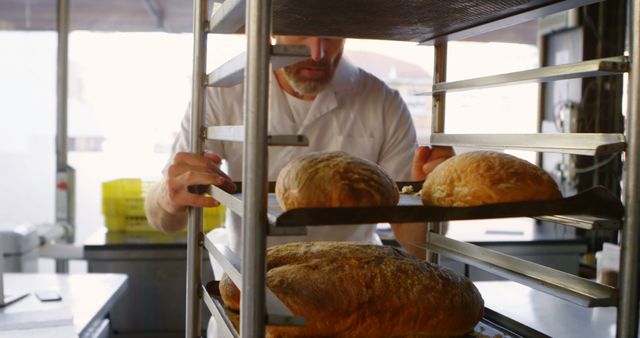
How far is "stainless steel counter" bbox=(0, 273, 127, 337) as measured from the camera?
2004mm

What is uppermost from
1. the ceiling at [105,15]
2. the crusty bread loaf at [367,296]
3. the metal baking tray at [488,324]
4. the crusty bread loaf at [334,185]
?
the ceiling at [105,15]

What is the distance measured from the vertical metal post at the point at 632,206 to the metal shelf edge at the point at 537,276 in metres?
0.02

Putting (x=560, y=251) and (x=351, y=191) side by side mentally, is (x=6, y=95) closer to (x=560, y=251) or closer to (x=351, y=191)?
(x=560, y=251)

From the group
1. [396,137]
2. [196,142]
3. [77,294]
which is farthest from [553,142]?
[77,294]

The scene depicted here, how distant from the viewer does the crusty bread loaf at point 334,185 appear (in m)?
0.85

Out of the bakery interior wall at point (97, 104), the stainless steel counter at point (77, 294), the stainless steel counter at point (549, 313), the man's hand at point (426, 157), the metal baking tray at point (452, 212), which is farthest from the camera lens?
the bakery interior wall at point (97, 104)

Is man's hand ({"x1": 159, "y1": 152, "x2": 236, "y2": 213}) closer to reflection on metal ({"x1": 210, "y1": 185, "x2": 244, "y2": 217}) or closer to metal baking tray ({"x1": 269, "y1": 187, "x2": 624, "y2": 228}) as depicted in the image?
reflection on metal ({"x1": 210, "y1": 185, "x2": 244, "y2": 217})

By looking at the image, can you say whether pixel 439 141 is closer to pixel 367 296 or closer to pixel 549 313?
pixel 367 296

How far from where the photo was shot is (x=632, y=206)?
836 mm

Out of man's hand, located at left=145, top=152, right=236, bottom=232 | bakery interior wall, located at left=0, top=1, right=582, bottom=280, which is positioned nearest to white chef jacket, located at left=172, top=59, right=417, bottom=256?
man's hand, located at left=145, top=152, right=236, bottom=232

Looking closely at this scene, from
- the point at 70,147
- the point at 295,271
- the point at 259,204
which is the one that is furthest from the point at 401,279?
the point at 70,147

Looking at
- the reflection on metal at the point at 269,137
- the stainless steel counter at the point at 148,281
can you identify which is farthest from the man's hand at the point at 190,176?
the stainless steel counter at the point at 148,281

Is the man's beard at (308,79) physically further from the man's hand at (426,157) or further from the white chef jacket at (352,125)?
the man's hand at (426,157)

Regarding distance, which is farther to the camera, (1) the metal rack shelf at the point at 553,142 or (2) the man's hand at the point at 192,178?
(2) the man's hand at the point at 192,178
